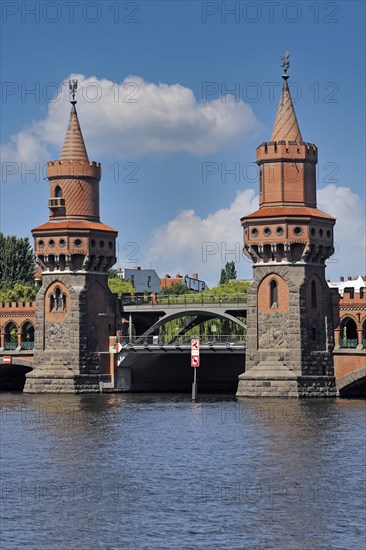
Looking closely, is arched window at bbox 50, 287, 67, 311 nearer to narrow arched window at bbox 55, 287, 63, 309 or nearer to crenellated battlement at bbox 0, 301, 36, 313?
narrow arched window at bbox 55, 287, 63, 309

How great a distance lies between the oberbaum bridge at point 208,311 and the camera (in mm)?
105375

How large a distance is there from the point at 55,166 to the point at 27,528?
68.7 metres

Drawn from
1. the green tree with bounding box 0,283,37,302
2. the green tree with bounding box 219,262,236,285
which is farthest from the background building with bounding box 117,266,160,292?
the green tree with bounding box 0,283,37,302

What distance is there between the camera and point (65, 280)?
11650cm

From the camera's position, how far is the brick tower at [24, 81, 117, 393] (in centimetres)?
11562

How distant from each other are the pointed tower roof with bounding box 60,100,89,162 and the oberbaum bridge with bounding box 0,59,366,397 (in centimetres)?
10

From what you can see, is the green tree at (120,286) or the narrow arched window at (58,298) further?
the green tree at (120,286)

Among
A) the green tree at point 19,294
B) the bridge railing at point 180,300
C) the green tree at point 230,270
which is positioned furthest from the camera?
the green tree at point 230,270

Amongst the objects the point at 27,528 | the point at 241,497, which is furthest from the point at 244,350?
the point at 27,528

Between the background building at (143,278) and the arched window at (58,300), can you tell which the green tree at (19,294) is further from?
the background building at (143,278)

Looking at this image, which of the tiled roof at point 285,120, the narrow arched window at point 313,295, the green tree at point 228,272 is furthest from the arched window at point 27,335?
the green tree at point 228,272

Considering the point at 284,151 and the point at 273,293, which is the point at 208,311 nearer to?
the point at 273,293

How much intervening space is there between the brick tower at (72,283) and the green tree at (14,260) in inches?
2018

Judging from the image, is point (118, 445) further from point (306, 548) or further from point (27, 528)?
point (306, 548)
